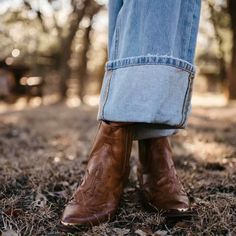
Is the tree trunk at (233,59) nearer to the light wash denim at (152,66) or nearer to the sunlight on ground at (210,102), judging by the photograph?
the sunlight on ground at (210,102)

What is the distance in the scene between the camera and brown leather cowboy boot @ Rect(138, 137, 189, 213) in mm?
1104

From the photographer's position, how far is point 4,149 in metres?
2.23

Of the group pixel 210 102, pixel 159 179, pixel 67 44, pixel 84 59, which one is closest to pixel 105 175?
pixel 159 179

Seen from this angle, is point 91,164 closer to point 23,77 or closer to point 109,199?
point 109,199

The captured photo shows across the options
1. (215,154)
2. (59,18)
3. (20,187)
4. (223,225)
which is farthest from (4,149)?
(59,18)

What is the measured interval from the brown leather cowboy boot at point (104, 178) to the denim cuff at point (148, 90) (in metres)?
0.09

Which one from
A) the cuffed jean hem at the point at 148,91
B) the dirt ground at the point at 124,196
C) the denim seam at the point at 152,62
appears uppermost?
the denim seam at the point at 152,62

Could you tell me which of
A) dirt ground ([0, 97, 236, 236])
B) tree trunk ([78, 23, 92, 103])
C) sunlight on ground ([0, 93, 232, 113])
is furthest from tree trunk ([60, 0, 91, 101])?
dirt ground ([0, 97, 236, 236])

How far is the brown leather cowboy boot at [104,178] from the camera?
103 centimetres

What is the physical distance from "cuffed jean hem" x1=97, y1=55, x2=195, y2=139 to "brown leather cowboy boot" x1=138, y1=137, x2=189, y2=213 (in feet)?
0.62

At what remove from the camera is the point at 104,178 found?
107cm

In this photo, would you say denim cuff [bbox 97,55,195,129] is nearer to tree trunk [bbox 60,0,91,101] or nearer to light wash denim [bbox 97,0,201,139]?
light wash denim [bbox 97,0,201,139]

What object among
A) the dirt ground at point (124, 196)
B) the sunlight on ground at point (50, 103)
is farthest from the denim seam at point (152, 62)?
the sunlight on ground at point (50, 103)

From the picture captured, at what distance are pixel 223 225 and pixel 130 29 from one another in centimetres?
59
